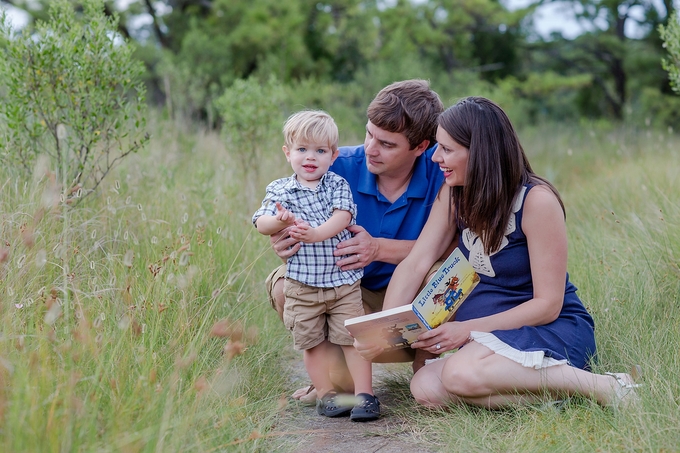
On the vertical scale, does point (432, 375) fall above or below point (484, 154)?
below

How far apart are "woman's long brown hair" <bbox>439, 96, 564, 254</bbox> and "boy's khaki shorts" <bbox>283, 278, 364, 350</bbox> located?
0.69 metres

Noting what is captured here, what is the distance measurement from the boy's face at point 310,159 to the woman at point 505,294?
0.55 meters

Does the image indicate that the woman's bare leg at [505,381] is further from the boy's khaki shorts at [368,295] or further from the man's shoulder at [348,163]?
the man's shoulder at [348,163]

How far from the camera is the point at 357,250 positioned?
3428mm

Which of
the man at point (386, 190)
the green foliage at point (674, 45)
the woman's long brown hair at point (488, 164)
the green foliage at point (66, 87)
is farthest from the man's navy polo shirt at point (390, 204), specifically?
the green foliage at point (674, 45)

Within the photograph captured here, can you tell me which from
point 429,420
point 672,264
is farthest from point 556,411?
point 672,264

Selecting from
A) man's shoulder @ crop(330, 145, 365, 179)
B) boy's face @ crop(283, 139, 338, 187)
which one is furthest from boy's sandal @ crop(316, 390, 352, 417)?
man's shoulder @ crop(330, 145, 365, 179)

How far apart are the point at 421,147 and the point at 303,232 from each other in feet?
2.63

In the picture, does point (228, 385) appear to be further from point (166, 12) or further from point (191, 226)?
point (166, 12)

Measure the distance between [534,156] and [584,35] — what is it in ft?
34.6

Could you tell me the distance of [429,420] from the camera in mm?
3158

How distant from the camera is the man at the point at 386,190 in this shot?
3.44 meters

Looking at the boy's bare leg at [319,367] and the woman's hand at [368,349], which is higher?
the woman's hand at [368,349]

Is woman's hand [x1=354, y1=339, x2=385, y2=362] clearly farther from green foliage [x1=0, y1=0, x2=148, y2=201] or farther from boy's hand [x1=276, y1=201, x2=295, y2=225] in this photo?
green foliage [x1=0, y1=0, x2=148, y2=201]
